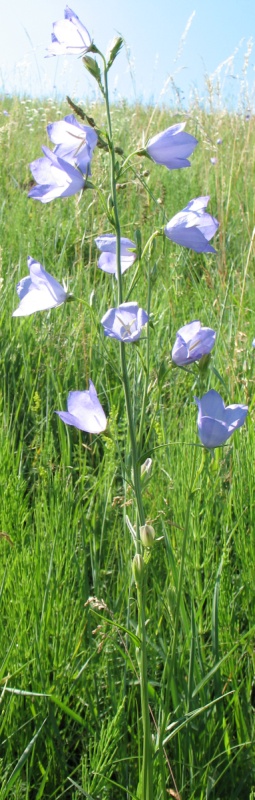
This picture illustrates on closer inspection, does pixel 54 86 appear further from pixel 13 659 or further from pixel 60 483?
pixel 13 659

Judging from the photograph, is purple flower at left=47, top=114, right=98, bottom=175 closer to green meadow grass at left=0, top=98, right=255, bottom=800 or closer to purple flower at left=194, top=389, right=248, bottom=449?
green meadow grass at left=0, top=98, right=255, bottom=800

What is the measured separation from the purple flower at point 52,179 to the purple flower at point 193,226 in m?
0.13

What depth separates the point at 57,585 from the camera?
1.26m

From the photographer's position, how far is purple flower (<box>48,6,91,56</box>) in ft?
3.08

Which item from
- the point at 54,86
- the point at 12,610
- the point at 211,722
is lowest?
the point at 211,722

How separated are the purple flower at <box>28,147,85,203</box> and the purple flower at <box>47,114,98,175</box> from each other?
16 mm

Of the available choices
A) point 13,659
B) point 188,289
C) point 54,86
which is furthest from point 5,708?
point 54,86

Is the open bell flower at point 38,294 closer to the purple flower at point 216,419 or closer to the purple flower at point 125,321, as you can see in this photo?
the purple flower at point 125,321

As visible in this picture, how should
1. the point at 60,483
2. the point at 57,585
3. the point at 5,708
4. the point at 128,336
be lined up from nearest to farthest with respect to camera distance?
1. the point at 128,336
2. the point at 5,708
3. the point at 57,585
4. the point at 60,483

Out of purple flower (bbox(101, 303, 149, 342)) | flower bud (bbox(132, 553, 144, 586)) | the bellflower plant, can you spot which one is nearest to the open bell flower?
the bellflower plant

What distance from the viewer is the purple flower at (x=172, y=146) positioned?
98 centimetres

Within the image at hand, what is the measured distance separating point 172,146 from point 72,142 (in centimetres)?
13

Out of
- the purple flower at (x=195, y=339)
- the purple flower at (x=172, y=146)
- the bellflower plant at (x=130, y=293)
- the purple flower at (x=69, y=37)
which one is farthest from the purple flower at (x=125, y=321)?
the purple flower at (x=69, y=37)

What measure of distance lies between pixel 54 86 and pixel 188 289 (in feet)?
13.4
